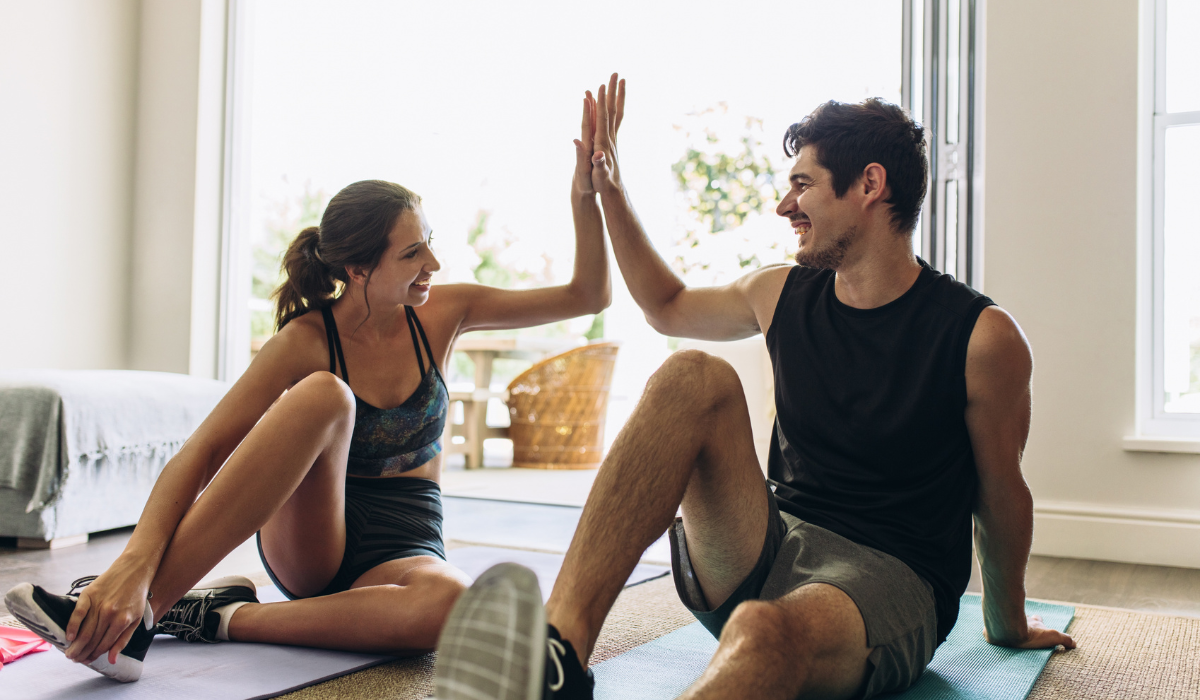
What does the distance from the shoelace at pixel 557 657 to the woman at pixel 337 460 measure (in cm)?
57

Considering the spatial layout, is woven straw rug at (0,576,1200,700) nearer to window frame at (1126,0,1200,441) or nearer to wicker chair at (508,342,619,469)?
window frame at (1126,0,1200,441)

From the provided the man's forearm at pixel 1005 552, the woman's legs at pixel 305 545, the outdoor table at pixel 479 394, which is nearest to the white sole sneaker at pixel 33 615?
the woman's legs at pixel 305 545

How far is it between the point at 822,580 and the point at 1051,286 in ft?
6.46

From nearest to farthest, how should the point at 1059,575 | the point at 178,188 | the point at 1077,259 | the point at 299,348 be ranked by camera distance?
the point at 299,348, the point at 1059,575, the point at 1077,259, the point at 178,188

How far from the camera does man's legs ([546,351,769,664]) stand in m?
1.03

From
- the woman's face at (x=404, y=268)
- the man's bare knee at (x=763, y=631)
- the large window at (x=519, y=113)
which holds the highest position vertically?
the large window at (x=519, y=113)

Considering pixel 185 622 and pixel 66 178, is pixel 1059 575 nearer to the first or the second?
pixel 185 622

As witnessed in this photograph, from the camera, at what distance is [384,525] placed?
1595mm

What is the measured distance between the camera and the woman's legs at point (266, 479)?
1293 mm

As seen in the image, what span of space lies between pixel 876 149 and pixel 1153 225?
1860mm

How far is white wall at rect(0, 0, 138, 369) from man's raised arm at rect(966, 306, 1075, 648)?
4209mm

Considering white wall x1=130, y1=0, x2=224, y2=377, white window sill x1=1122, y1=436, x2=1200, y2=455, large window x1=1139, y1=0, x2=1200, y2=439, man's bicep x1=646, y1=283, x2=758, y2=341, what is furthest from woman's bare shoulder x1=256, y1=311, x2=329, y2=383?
white wall x1=130, y1=0, x2=224, y2=377

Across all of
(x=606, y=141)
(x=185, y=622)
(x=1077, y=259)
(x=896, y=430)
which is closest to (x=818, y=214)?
(x=896, y=430)

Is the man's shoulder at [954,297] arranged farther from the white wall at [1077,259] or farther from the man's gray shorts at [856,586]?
the white wall at [1077,259]
